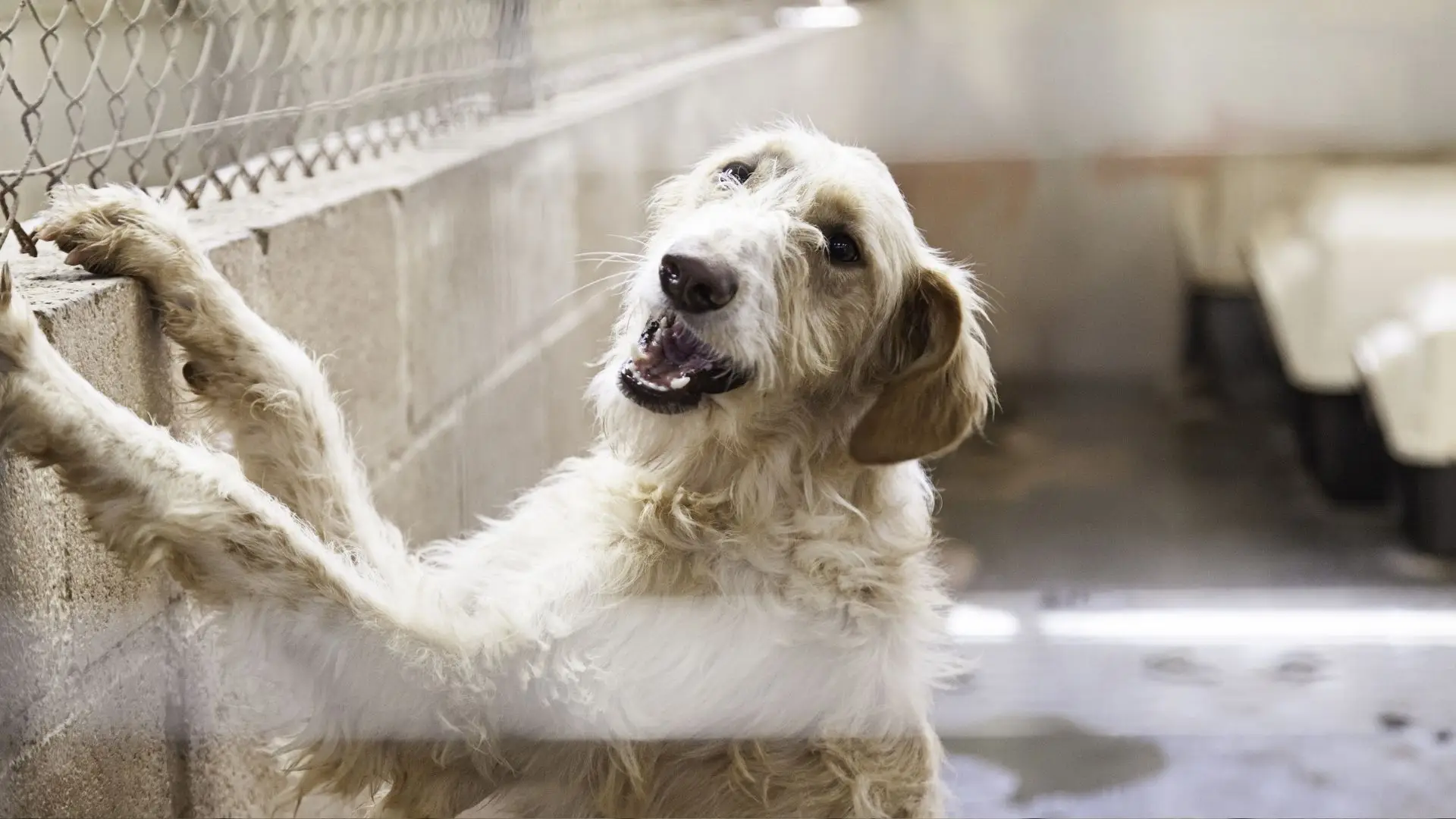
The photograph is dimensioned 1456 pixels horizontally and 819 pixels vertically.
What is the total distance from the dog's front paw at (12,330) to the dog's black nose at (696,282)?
771mm

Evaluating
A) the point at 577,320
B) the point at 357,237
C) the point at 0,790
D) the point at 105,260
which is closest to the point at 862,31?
the point at 577,320

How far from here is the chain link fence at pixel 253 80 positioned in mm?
2041

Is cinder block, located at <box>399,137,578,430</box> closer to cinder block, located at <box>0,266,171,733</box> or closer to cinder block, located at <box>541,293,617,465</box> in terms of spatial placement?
cinder block, located at <box>541,293,617,465</box>

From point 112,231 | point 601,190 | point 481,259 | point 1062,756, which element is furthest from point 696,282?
point 601,190

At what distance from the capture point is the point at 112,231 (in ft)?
5.53

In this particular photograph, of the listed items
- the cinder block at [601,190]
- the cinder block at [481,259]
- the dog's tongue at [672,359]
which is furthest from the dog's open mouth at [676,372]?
the cinder block at [601,190]

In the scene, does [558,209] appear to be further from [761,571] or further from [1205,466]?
[1205,466]

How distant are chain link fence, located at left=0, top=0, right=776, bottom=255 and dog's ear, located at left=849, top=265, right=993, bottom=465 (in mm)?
1142

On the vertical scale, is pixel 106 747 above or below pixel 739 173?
below

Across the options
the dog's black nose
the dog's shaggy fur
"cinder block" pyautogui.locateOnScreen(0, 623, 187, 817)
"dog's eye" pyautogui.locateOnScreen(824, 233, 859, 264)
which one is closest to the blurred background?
"cinder block" pyautogui.locateOnScreen(0, 623, 187, 817)

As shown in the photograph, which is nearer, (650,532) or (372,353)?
(650,532)

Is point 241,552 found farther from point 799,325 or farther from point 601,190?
point 601,190

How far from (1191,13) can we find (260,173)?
1.83 m

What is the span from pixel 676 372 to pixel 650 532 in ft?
0.74
